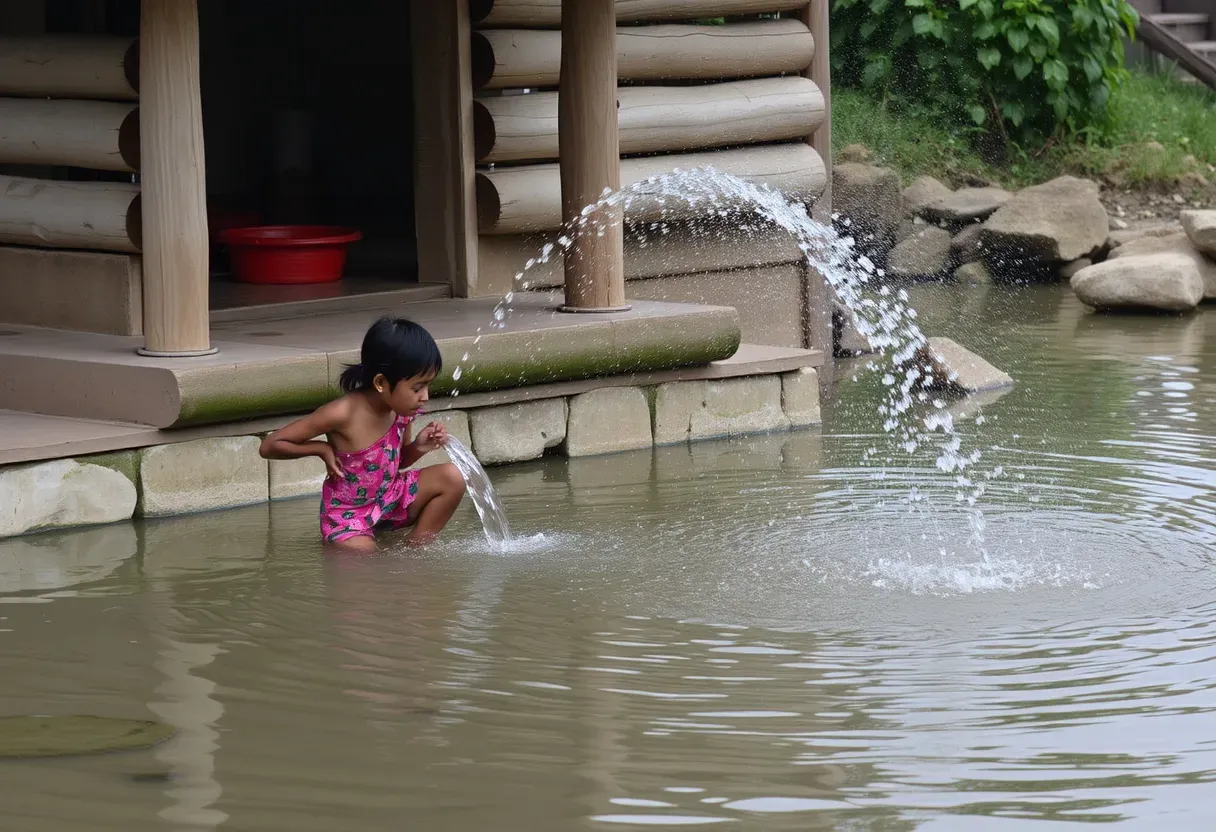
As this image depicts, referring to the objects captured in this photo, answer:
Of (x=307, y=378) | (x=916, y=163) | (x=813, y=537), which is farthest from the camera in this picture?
(x=916, y=163)

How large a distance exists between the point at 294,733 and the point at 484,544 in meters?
2.21

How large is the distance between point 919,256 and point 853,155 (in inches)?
51.2

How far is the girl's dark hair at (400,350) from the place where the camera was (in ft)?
20.0

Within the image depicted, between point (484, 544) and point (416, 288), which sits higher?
point (416, 288)

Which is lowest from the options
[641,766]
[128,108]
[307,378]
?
[641,766]

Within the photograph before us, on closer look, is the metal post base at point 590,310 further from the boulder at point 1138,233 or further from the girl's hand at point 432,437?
the boulder at point 1138,233

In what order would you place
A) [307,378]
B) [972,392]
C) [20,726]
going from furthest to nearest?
[972,392] → [307,378] → [20,726]

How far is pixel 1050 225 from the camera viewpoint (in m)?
15.1

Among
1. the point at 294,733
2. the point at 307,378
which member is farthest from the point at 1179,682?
the point at 307,378

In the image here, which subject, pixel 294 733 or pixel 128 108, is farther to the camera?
pixel 128 108

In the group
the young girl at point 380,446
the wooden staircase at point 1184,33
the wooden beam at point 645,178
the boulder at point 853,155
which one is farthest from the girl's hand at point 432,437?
the wooden staircase at point 1184,33

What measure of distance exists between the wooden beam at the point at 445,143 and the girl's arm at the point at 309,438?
311 cm

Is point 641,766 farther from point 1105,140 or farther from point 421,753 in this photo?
point 1105,140

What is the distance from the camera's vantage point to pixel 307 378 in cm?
730
